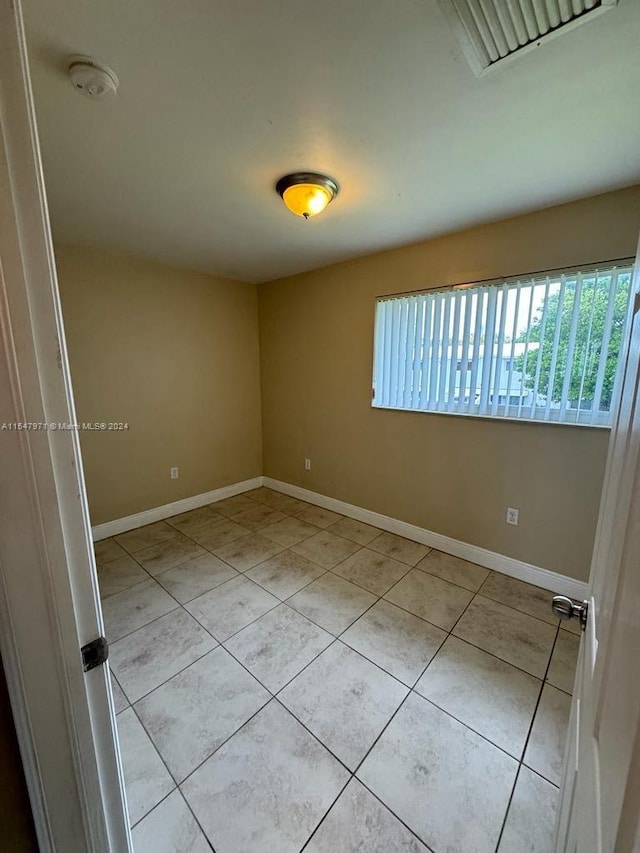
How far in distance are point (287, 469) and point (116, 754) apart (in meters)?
3.11

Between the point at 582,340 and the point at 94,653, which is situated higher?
the point at 582,340

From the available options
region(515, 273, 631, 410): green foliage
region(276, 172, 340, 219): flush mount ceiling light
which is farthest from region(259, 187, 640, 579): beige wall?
region(276, 172, 340, 219): flush mount ceiling light

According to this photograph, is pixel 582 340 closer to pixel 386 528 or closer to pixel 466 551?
pixel 466 551

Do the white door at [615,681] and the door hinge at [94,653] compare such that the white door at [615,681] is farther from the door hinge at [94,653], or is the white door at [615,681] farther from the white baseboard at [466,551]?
the white baseboard at [466,551]

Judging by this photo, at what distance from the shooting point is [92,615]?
0.63 m

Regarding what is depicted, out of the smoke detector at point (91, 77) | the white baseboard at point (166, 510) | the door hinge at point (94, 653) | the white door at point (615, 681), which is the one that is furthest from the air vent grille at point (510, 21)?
the white baseboard at point (166, 510)

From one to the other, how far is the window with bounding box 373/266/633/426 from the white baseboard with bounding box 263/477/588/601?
3.30ft

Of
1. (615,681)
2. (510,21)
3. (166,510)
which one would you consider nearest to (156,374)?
(166,510)

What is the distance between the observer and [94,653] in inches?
24.5

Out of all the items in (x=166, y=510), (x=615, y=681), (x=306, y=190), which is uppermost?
(x=306, y=190)

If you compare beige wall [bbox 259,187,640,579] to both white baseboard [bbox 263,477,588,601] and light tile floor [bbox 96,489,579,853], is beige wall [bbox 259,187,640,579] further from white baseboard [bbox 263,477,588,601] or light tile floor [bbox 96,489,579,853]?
light tile floor [bbox 96,489,579,853]

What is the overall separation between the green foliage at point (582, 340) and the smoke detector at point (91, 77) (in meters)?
2.28

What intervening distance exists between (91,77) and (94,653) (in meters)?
1.62

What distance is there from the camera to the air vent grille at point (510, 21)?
2.78ft
